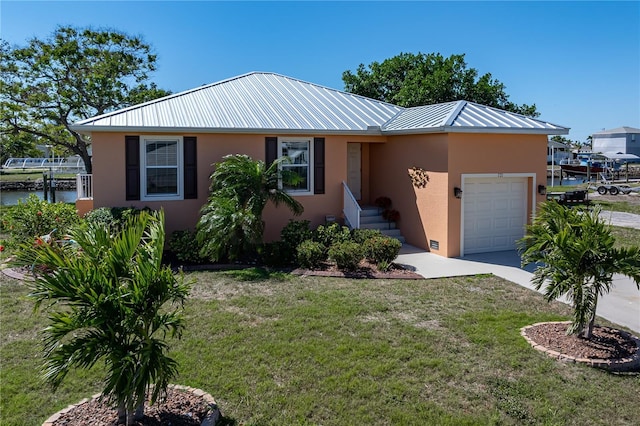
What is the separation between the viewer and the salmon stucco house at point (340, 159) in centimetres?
1227

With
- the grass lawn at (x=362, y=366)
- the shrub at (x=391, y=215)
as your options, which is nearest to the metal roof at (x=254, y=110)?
the shrub at (x=391, y=215)

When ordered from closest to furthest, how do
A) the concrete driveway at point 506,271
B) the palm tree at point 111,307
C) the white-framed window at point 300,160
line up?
the palm tree at point 111,307
the concrete driveway at point 506,271
the white-framed window at point 300,160

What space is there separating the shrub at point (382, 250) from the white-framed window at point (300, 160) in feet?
11.2

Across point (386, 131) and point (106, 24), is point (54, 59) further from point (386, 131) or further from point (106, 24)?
point (386, 131)

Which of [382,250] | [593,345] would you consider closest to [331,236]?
[382,250]

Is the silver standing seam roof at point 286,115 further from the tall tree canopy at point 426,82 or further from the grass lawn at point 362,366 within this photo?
the tall tree canopy at point 426,82

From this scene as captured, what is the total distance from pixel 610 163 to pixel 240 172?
46621mm

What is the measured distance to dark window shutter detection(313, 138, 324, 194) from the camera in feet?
45.6

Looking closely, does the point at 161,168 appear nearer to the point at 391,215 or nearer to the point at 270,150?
the point at 270,150

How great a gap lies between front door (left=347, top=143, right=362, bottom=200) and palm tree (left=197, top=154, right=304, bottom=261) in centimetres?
426

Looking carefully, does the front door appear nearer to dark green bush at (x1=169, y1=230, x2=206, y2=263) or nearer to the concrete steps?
the concrete steps

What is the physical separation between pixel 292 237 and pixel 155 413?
25.1 feet

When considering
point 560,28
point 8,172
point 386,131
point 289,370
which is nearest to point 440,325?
point 289,370

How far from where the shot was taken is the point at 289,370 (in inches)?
223
